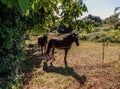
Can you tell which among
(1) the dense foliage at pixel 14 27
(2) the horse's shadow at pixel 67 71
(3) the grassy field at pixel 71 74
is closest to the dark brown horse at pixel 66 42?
(3) the grassy field at pixel 71 74

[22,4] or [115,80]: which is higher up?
[22,4]

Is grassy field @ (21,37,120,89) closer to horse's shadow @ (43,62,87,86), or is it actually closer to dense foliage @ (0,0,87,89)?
horse's shadow @ (43,62,87,86)

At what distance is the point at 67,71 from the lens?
12.9 meters

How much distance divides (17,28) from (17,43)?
308mm

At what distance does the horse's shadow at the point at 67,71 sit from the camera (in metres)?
11.5

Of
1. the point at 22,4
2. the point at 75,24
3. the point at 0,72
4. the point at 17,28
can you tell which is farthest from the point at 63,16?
the point at 22,4

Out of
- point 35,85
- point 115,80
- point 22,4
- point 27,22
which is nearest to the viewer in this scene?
point 22,4

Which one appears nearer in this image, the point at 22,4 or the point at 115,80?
the point at 22,4

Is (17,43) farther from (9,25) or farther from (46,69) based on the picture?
(46,69)

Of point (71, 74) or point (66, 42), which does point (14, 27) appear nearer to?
point (71, 74)

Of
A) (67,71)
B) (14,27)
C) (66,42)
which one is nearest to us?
(14,27)

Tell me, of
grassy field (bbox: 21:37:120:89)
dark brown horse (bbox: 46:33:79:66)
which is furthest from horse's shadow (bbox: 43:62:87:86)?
dark brown horse (bbox: 46:33:79:66)

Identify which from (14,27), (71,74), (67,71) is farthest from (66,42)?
(14,27)

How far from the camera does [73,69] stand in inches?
526
